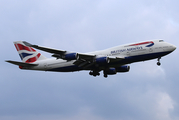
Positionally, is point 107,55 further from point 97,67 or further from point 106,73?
point 106,73

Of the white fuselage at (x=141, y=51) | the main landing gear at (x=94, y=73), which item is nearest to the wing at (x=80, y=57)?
the white fuselage at (x=141, y=51)

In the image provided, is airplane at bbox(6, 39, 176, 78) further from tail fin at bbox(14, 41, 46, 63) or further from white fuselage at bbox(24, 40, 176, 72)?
tail fin at bbox(14, 41, 46, 63)

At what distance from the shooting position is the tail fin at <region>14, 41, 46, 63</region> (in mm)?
52969

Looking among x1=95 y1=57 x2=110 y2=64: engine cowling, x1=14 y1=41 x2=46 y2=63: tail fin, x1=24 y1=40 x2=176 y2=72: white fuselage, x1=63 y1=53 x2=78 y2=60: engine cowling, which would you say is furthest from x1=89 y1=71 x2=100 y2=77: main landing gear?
x1=14 y1=41 x2=46 y2=63: tail fin

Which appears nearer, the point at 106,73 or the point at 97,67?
the point at 97,67

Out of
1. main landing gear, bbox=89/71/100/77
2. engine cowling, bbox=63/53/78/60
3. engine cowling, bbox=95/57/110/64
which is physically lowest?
main landing gear, bbox=89/71/100/77

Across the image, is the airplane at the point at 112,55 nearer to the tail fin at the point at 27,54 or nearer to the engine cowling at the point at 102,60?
the engine cowling at the point at 102,60

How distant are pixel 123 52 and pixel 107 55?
9.76 feet

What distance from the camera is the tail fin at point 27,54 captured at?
52969mm

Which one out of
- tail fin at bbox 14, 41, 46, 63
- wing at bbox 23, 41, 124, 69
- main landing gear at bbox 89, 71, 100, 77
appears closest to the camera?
wing at bbox 23, 41, 124, 69

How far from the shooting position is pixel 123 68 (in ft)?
172

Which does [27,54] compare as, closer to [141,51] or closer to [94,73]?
[94,73]

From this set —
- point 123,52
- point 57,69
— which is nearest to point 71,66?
point 57,69

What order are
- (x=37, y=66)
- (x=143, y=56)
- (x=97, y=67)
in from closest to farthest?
(x=143, y=56) < (x=97, y=67) < (x=37, y=66)
